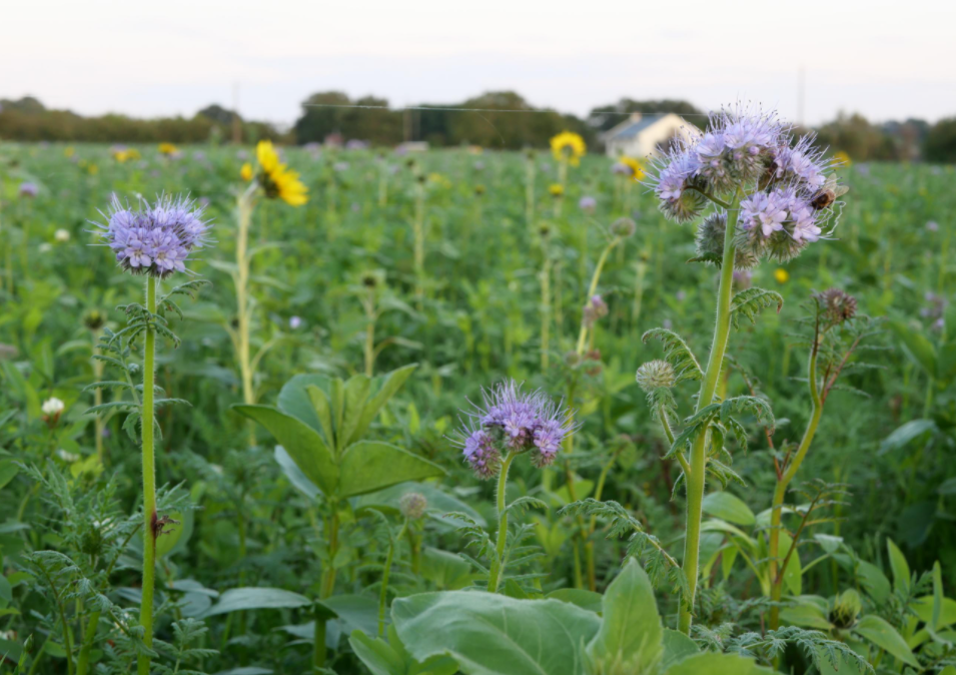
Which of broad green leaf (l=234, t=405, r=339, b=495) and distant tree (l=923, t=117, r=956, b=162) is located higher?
distant tree (l=923, t=117, r=956, b=162)

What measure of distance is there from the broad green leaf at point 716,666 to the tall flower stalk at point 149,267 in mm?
836

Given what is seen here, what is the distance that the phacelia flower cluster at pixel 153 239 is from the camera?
121 cm

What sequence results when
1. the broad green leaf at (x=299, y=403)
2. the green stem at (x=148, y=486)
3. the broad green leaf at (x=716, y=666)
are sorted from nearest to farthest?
the broad green leaf at (x=716, y=666) → the green stem at (x=148, y=486) → the broad green leaf at (x=299, y=403)

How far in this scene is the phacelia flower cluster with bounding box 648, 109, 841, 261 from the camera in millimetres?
1135

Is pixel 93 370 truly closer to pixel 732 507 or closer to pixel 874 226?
pixel 732 507

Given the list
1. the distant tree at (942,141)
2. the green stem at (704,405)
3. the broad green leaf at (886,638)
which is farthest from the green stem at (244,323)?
the distant tree at (942,141)

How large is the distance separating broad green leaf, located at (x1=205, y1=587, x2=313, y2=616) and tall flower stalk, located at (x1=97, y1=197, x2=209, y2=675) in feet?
0.86

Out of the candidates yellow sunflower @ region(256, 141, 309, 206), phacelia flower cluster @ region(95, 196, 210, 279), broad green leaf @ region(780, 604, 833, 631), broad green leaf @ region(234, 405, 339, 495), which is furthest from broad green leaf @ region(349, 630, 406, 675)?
yellow sunflower @ region(256, 141, 309, 206)

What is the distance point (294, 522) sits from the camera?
84.4 inches

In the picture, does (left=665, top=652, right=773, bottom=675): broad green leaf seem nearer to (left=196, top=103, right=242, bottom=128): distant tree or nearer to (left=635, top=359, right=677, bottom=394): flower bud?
(left=635, top=359, right=677, bottom=394): flower bud

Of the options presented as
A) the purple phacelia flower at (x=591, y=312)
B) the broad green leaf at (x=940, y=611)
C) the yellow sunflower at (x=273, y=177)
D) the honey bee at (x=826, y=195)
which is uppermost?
the yellow sunflower at (x=273, y=177)

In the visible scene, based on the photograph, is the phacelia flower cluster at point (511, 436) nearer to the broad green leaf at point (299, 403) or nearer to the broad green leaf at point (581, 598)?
the broad green leaf at point (581, 598)

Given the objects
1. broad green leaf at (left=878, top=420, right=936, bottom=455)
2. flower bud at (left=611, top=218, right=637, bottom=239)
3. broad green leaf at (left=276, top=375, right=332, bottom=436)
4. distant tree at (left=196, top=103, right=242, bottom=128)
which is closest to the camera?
broad green leaf at (left=276, top=375, right=332, bottom=436)

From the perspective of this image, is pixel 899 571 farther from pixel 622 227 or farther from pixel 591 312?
pixel 622 227
